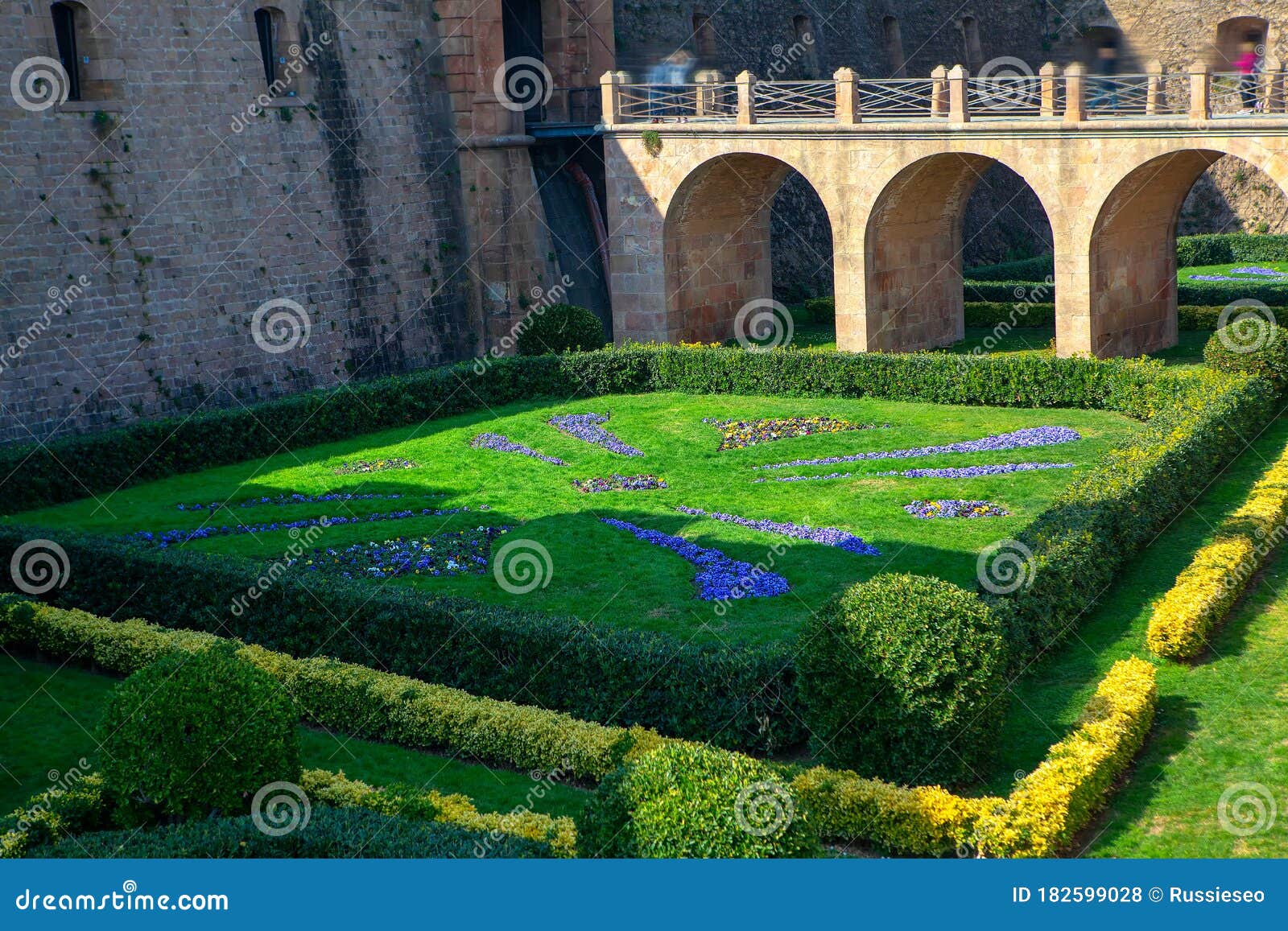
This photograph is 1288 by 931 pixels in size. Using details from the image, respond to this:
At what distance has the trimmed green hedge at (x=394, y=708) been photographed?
1229 cm

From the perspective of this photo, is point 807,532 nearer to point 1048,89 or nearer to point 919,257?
point 1048,89

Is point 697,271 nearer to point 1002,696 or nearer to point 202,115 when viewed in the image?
point 202,115

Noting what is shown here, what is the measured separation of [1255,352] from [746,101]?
1156cm

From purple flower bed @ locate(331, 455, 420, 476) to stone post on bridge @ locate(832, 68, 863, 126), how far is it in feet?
38.2

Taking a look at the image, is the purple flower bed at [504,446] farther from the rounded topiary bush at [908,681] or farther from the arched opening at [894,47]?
the arched opening at [894,47]

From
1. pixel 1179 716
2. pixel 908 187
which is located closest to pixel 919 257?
pixel 908 187

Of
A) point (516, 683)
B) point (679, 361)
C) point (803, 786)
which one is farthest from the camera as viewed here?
point (679, 361)

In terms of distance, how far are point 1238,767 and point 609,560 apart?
27.0ft

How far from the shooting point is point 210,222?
26.2 m

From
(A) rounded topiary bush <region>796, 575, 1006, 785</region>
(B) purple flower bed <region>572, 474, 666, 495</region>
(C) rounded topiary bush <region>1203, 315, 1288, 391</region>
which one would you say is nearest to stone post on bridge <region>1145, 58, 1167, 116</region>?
(C) rounded topiary bush <region>1203, 315, 1288, 391</region>

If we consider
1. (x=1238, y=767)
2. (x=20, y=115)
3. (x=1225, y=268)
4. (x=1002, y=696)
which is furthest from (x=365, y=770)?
(x=1225, y=268)

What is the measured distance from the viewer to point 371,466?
76.3 feet

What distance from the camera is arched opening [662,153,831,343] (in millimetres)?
31703

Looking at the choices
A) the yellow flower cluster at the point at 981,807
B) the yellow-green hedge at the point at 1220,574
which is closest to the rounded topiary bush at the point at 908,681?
the yellow flower cluster at the point at 981,807
